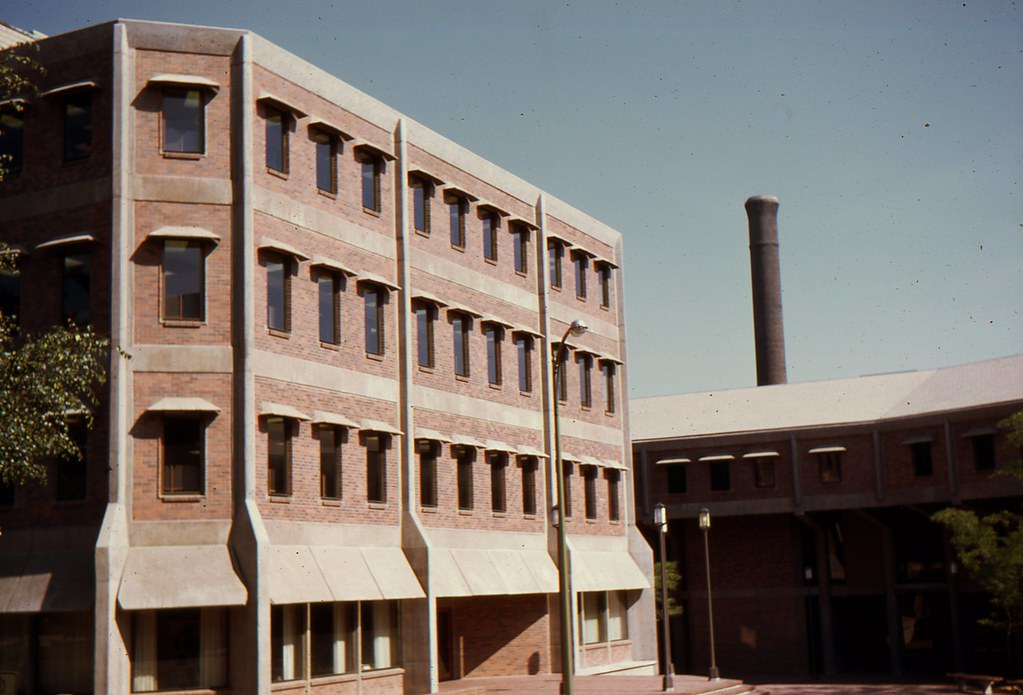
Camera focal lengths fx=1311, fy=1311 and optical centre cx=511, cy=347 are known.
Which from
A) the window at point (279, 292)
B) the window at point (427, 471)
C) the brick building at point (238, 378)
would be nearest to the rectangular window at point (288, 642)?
the brick building at point (238, 378)

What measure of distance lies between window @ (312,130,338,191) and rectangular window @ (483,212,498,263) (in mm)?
8373

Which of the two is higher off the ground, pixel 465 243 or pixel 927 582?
pixel 465 243

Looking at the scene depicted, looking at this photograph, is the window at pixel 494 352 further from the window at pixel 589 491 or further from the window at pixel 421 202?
the window at pixel 589 491

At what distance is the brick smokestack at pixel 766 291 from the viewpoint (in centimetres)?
7106

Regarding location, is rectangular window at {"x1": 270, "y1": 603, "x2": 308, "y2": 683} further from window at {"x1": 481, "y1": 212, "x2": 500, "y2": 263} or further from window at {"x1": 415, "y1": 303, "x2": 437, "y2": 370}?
window at {"x1": 481, "y1": 212, "x2": 500, "y2": 263}

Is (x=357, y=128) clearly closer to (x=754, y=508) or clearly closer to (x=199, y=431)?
A: (x=199, y=431)

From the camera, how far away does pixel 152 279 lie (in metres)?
28.4

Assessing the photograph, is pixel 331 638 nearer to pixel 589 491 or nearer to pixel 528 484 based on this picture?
pixel 528 484

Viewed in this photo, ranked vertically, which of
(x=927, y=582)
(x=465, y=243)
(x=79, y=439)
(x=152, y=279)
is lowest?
(x=927, y=582)

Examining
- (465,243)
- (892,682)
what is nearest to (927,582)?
(892,682)

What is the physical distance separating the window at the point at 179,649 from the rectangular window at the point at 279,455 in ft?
10.4

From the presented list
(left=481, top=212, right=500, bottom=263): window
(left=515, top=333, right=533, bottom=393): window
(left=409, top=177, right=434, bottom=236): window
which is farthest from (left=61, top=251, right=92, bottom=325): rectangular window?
(left=515, top=333, right=533, bottom=393): window

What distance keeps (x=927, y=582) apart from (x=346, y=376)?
3323 cm

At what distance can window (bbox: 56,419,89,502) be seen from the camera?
2784 cm
